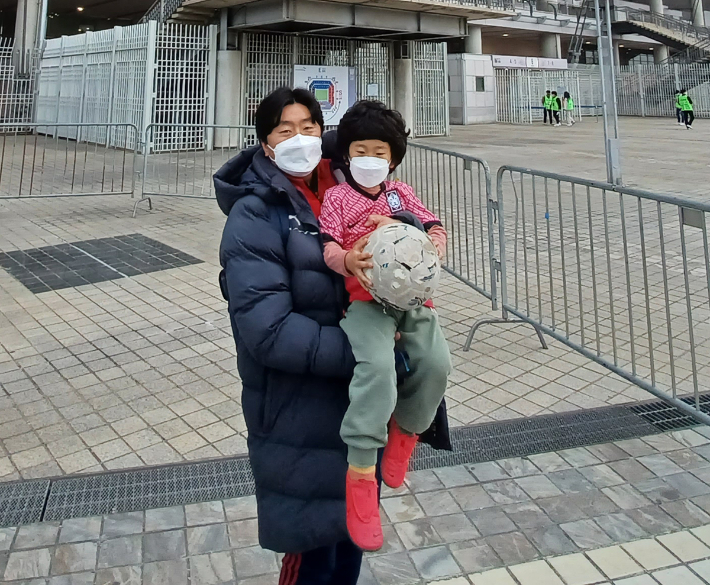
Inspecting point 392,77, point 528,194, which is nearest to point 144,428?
point 528,194

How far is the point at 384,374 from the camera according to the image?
157cm

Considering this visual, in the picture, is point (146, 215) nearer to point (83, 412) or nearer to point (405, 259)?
point (83, 412)

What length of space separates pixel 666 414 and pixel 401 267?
3095 mm

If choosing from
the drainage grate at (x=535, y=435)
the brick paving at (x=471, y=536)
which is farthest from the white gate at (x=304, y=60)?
the brick paving at (x=471, y=536)

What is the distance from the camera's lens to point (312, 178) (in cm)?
196

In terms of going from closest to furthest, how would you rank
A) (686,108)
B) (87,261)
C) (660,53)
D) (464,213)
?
(464,213) < (87,261) < (686,108) < (660,53)

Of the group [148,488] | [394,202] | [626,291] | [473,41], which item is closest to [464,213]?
[626,291]

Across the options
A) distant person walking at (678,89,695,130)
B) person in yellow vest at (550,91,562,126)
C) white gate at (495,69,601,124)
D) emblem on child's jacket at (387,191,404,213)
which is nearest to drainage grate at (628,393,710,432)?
emblem on child's jacket at (387,191,404,213)

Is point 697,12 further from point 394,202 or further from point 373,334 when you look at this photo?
point 373,334

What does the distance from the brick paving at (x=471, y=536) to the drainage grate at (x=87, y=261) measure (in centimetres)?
418

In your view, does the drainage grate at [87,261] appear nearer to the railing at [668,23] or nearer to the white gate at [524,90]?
the white gate at [524,90]

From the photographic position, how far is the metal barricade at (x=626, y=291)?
3.44m

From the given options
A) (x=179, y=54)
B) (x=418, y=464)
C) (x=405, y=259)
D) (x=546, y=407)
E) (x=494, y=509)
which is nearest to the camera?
(x=405, y=259)

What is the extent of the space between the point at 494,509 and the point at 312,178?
6.15 ft
